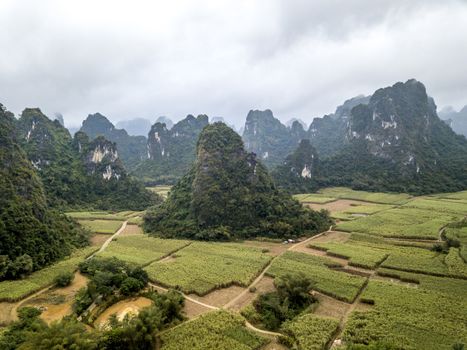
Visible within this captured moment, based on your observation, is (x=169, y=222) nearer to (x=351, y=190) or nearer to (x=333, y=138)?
(x=351, y=190)

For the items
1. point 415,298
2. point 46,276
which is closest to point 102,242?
point 46,276

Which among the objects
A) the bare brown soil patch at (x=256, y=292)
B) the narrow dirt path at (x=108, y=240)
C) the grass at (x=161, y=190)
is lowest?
the bare brown soil patch at (x=256, y=292)

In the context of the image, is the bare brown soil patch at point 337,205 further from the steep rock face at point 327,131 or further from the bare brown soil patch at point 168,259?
the steep rock face at point 327,131

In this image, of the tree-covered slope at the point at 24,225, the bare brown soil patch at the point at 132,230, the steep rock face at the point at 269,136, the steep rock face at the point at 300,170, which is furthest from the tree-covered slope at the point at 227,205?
the steep rock face at the point at 269,136

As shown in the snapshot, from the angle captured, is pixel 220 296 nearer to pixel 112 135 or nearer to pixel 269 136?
pixel 269 136

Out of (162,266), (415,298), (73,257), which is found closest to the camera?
(415,298)

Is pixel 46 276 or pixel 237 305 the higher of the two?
pixel 46 276

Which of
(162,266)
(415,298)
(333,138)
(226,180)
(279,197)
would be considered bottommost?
(415,298)
